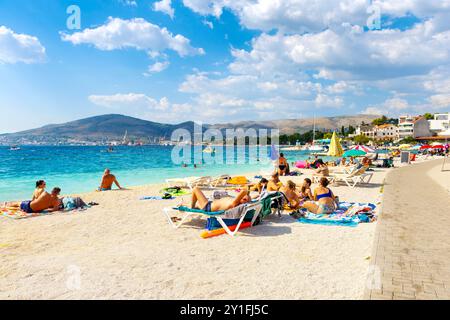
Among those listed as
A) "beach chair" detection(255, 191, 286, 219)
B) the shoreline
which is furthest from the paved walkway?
"beach chair" detection(255, 191, 286, 219)

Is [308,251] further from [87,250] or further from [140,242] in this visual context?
[87,250]

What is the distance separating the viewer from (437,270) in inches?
157

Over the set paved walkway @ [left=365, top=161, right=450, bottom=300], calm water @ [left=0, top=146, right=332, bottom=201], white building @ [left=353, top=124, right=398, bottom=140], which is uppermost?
white building @ [left=353, top=124, right=398, bottom=140]

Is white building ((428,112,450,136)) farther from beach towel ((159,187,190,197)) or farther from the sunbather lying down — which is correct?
the sunbather lying down

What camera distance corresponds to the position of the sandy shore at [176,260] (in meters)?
3.75

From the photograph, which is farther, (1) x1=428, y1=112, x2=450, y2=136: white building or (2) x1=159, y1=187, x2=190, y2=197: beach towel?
(1) x1=428, y1=112, x2=450, y2=136: white building

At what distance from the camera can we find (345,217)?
23.4ft

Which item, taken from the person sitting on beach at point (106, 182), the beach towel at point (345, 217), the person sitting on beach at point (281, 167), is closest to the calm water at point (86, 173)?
the person sitting on beach at point (106, 182)

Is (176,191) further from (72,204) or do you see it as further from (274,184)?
(274,184)

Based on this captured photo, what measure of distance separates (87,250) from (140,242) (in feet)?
2.90

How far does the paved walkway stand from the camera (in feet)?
11.4

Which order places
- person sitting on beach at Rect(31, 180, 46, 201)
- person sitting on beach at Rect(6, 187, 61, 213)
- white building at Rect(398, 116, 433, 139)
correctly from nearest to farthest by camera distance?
person sitting on beach at Rect(6, 187, 61, 213), person sitting on beach at Rect(31, 180, 46, 201), white building at Rect(398, 116, 433, 139)

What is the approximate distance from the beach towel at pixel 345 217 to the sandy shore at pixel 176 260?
256mm

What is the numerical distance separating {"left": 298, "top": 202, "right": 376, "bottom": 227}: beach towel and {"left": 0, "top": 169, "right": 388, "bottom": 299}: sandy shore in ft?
0.84
